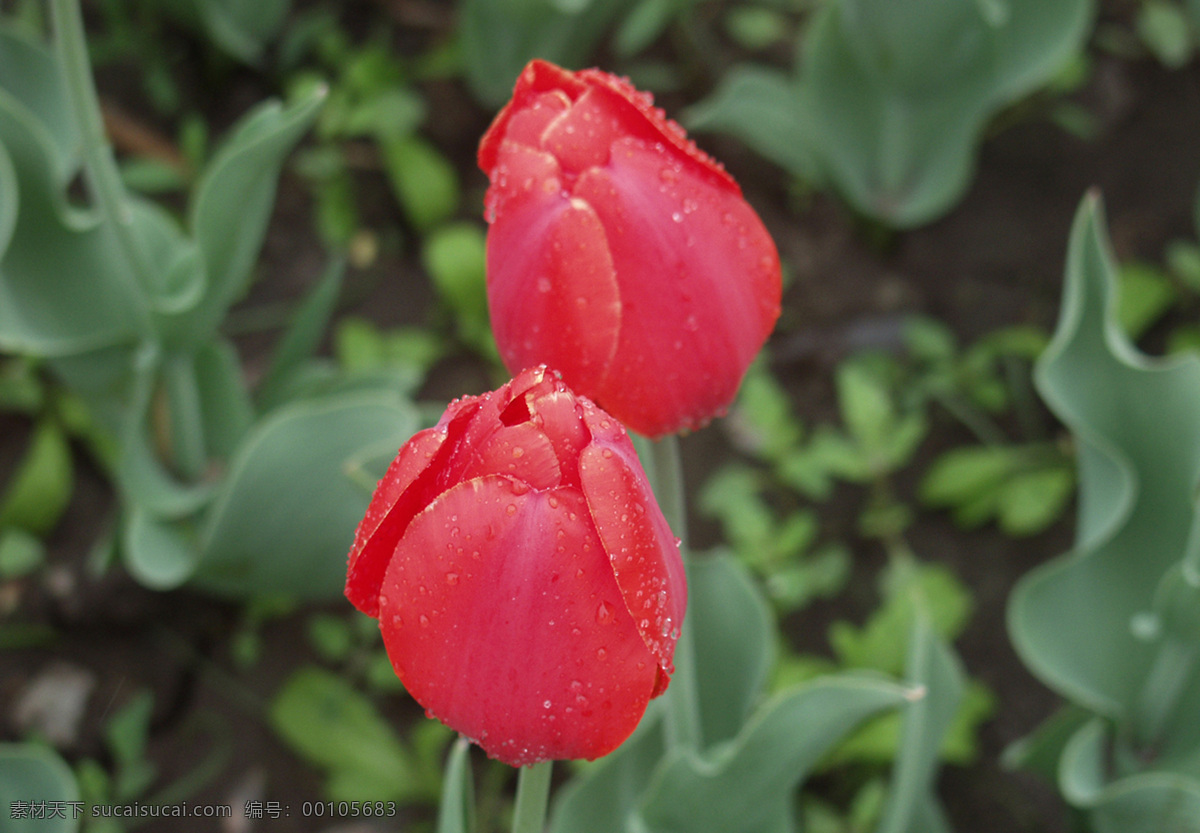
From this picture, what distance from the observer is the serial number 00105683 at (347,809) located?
132cm

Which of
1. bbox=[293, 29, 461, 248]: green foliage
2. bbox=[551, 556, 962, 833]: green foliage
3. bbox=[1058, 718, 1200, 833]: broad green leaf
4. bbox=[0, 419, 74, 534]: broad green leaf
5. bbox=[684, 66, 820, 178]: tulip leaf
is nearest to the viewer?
bbox=[551, 556, 962, 833]: green foliage

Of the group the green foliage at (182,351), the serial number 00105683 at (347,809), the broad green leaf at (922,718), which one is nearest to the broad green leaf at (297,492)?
the green foliage at (182,351)

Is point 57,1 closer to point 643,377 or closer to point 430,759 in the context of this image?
point 643,377

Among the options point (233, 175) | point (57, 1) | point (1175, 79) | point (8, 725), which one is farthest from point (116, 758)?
point (1175, 79)

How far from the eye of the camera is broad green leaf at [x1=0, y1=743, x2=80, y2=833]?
0.88 meters

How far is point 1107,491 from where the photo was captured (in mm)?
1089

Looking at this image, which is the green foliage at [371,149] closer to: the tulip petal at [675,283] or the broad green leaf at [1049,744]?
the broad green leaf at [1049,744]

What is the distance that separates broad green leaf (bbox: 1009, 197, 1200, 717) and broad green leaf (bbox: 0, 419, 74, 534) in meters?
1.29

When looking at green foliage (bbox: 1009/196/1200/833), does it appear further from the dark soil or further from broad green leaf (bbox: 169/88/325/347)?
broad green leaf (bbox: 169/88/325/347)

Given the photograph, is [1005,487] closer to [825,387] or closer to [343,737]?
[825,387]

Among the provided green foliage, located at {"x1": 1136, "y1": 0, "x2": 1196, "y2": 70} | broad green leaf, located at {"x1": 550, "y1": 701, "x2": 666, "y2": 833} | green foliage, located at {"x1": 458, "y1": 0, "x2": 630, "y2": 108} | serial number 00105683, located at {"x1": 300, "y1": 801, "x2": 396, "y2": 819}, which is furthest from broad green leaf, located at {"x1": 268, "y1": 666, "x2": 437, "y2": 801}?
green foliage, located at {"x1": 1136, "y1": 0, "x2": 1196, "y2": 70}

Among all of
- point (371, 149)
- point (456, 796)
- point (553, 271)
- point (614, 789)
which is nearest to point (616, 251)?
point (553, 271)

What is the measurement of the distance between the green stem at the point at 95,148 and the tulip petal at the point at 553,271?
60 cm

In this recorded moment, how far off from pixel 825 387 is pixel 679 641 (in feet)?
3.50
